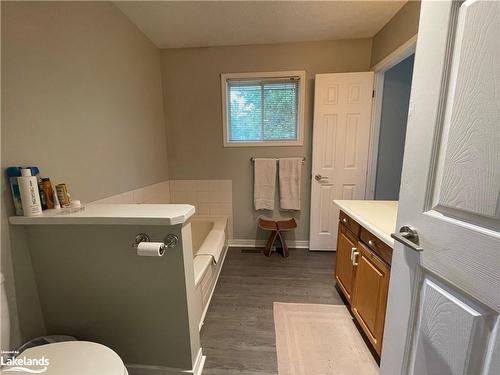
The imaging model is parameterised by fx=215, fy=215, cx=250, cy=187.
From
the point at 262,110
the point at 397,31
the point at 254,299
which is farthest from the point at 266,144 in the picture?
the point at 254,299

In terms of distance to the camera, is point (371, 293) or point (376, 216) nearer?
point (371, 293)

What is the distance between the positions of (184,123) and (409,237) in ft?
8.58

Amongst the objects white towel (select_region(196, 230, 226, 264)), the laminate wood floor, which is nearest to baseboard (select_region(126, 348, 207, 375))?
the laminate wood floor

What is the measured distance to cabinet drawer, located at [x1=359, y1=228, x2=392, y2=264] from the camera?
111 cm

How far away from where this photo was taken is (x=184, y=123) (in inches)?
107

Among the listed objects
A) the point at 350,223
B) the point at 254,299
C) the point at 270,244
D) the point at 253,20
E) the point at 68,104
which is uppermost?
the point at 253,20

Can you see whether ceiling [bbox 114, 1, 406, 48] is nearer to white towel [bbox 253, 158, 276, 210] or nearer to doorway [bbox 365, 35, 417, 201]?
doorway [bbox 365, 35, 417, 201]

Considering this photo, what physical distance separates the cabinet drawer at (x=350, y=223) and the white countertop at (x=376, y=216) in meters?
0.06

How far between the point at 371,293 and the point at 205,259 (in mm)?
1168

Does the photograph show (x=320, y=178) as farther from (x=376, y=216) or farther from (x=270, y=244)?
(x=376, y=216)

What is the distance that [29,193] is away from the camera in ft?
3.32

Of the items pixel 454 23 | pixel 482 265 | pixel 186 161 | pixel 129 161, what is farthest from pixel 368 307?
pixel 186 161

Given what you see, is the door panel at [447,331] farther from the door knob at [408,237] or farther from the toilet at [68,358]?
the toilet at [68,358]

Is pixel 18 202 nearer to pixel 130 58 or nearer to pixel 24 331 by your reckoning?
pixel 24 331
